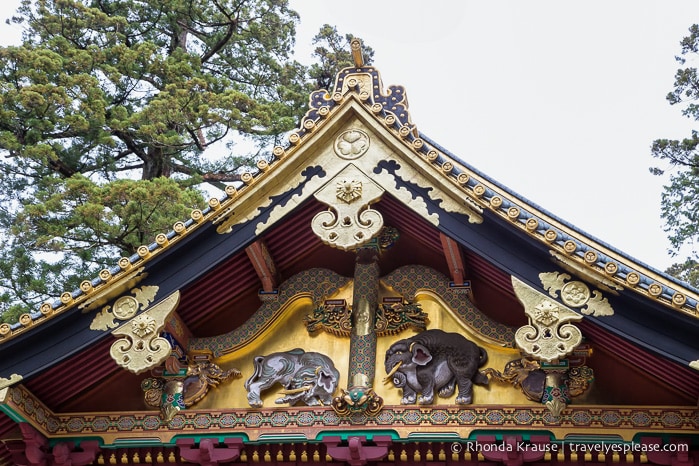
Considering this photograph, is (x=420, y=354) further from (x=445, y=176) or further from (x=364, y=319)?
(x=445, y=176)

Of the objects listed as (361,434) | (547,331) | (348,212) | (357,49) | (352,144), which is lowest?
(361,434)

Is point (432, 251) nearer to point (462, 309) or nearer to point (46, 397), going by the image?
point (462, 309)

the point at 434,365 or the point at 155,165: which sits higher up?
the point at 155,165

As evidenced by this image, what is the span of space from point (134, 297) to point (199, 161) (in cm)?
943

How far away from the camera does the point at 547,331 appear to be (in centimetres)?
780

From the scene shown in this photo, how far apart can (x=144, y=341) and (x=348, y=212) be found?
81.6 inches

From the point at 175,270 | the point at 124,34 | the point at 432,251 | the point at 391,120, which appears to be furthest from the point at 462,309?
the point at 124,34

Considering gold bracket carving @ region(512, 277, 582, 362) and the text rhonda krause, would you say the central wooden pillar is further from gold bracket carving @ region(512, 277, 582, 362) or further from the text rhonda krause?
gold bracket carving @ region(512, 277, 582, 362)

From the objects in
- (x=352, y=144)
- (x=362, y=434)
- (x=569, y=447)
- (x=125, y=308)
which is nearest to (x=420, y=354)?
(x=362, y=434)

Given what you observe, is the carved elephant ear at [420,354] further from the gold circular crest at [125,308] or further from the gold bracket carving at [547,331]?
the gold circular crest at [125,308]

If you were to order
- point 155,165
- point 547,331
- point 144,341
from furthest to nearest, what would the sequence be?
point 155,165, point 144,341, point 547,331

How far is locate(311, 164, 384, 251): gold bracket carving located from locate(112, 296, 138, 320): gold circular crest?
1704mm

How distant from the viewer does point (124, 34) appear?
727 inches

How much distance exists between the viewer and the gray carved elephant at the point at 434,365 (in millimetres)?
8453
